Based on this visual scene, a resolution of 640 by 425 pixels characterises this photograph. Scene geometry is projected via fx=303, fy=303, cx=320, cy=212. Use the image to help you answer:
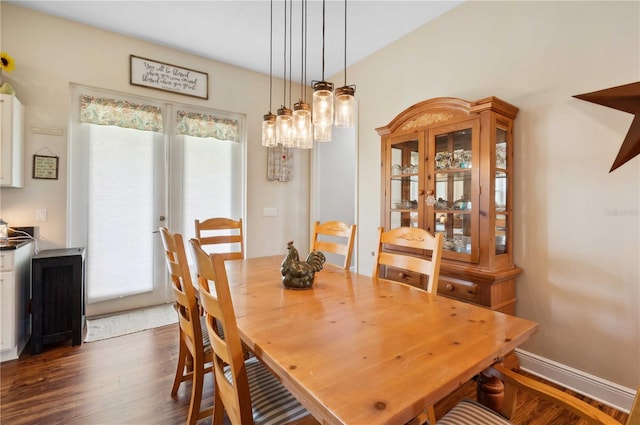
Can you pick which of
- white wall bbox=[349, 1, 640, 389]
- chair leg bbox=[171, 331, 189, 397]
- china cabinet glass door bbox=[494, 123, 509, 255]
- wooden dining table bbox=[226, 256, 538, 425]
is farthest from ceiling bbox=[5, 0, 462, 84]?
chair leg bbox=[171, 331, 189, 397]

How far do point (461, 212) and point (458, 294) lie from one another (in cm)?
58

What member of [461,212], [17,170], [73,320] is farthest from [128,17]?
[461,212]

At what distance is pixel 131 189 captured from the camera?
10.2 feet

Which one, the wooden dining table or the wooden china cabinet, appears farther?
the wooden china cabinet

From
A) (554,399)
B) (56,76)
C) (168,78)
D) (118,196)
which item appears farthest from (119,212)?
(554,399)

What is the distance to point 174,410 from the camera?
1.72 meters

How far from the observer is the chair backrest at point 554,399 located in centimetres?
77

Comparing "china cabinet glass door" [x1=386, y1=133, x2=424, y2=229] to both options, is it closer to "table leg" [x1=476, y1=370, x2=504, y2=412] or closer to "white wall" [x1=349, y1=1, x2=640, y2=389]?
"white wall" [x1=349, y1=1, x2=640, y2=389]

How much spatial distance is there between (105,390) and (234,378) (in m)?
1.59

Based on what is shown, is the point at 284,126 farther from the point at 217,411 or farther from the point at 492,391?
the point at 492,391

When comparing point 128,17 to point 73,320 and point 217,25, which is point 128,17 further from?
point 73,320

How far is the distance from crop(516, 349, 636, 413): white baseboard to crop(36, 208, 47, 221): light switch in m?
4.01

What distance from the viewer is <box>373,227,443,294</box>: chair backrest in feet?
5.01

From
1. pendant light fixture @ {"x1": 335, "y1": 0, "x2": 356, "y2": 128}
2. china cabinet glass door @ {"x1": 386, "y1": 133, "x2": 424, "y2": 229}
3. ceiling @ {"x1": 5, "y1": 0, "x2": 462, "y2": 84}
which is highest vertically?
ceiling @ {"x1": 5, "y1": 0, "x2": 462, "y2": 84}
